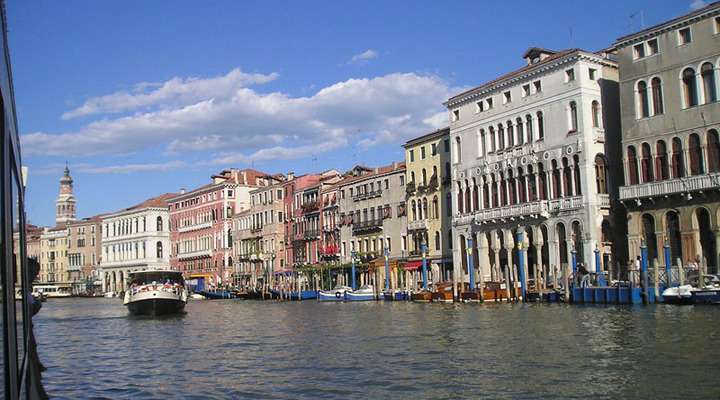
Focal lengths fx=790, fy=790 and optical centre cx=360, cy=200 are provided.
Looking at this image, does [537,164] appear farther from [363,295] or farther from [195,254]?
[195,254]

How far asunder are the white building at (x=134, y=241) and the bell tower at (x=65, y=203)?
22639 mm

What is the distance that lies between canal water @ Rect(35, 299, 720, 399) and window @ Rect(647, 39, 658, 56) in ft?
48.1

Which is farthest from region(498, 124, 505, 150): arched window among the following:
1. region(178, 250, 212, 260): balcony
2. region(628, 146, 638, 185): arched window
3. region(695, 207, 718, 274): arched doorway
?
region(178, 250, 212, 260): balcony

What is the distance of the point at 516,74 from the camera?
138ft

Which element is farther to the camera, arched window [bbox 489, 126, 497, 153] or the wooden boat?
arched window [bbox 489, 126, 497, 153]

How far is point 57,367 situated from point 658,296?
22.0 m

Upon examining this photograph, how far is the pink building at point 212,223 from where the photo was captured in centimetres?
7694

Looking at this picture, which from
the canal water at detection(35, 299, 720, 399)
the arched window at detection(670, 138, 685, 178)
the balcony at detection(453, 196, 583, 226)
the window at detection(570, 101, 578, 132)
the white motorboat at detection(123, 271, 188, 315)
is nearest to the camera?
the canal water at detection(35, 299, 720, 399)

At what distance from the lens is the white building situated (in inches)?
3543

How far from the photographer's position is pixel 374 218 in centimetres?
5588

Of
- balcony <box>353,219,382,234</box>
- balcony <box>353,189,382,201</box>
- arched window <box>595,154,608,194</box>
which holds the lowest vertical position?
balcony <box>353,219,382,234</box>

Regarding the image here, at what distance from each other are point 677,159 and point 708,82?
3461 millimetres

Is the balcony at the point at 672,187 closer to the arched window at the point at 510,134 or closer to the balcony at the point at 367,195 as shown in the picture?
the arched window at the point at 510,134

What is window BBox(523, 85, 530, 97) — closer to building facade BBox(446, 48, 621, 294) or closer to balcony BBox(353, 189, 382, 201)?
building facade BBox(446, 48, 621, 294)
